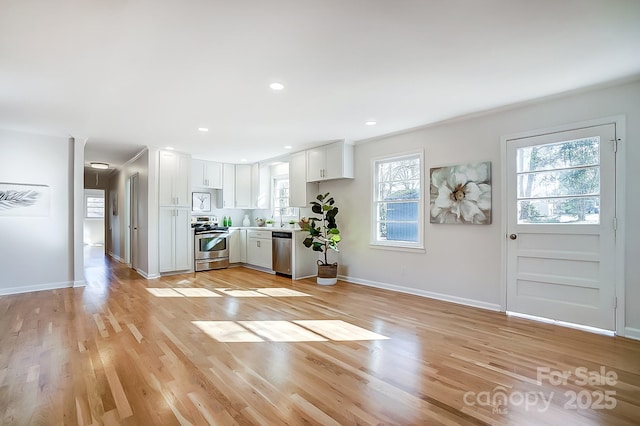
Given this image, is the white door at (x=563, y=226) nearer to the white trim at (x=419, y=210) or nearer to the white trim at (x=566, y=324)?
the white trim at (x=566, y=324)

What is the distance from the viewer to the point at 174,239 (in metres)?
6.01

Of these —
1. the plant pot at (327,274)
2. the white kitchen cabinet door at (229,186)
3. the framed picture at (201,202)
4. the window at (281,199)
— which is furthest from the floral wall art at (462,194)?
the framed picture at (201,202)

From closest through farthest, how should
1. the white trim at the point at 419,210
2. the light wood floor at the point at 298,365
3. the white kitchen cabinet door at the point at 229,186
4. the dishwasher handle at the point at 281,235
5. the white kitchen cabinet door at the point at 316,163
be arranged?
the light wood floor at the point at 298,365 → the white trim at the point at 419,210 → the white kitchen cabinet door at the point at 316,163 → the dishwasher handle at the point at 281,235 → the white kitchen cabinet door at the point at 229,186

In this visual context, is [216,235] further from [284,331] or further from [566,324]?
[566,324]

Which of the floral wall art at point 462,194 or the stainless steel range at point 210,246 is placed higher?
the floral wall art at point 462,194

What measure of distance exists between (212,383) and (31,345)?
1914 mm

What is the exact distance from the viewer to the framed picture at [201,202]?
700 cm

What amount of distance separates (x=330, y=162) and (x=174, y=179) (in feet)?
9.90

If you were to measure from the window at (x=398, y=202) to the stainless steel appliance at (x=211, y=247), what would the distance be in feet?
11.0

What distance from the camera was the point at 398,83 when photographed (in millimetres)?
2994

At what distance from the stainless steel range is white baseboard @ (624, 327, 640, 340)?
6189 millimetres

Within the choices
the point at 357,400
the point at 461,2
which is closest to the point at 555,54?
the point at 461,2

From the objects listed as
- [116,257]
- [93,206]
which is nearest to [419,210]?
[116,257]

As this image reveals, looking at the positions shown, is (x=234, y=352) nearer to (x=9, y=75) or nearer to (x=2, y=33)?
(x=2, y=33)
